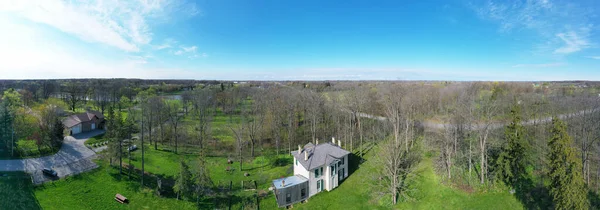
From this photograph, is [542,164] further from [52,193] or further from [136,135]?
[136,135]

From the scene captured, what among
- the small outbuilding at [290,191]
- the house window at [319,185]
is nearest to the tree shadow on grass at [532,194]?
the house window at [319,185]

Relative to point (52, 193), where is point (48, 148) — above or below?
above

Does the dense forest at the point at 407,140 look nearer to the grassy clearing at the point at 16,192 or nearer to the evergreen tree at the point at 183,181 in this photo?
the evergreen tree at the point at 183,181

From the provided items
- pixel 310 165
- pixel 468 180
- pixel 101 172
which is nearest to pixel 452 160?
pixel 468 180

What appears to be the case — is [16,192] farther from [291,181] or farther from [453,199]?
[453,199]

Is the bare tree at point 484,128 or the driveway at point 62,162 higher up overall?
the bare tree at point 484,128

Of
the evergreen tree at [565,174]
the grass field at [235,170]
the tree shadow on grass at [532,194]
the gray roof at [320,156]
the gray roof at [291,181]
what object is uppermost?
the evergreen tree at [565,174]

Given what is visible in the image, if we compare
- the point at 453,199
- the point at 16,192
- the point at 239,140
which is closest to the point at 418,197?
the point at 453,199
